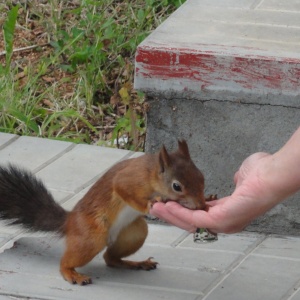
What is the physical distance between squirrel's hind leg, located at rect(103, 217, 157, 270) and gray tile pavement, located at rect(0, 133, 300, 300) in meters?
0.02

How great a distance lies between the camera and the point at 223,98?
3652 millimetres

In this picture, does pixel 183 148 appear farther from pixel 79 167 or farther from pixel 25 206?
pixel 79 167

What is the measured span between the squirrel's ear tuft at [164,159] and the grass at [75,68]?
4.64ft

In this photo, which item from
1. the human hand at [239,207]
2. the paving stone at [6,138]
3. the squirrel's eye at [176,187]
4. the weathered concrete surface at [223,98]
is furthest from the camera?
the paving stone at [6,138]

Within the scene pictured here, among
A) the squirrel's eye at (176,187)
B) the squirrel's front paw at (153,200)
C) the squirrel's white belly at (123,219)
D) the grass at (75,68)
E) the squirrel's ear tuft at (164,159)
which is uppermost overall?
the squirrel's ear tuft at (164,159)

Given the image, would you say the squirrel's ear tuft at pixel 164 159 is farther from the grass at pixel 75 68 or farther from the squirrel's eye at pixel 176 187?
the grass at pixel 75 68

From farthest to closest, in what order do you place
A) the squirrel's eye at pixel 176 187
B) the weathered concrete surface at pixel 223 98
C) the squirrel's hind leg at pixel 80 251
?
the weathered concrete surface at pixel 223 98, the squirrel's hind leg at pixel 80 251, the squirrel's eye at pixel 176 187

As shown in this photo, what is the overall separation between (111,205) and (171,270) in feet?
1.06

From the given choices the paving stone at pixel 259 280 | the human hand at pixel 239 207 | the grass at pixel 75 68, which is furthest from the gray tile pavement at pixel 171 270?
the grass at pixel 75 68

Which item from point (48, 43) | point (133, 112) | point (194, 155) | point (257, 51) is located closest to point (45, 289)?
point (194, 155)

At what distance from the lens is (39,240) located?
3641 mm

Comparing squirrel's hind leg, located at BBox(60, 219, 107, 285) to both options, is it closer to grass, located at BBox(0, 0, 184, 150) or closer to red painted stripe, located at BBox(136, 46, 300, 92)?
red painted stripe, located at BBox(136, 46, 300, 92)

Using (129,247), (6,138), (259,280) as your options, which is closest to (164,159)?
(129,247)

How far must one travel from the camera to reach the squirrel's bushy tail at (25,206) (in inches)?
137
